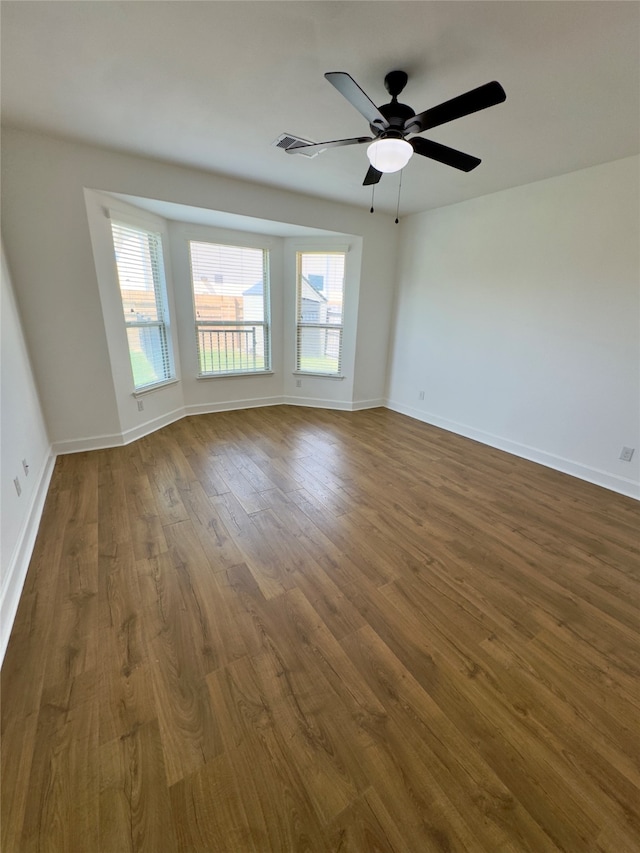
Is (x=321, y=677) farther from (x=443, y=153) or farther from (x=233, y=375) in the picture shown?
(x=233, y=375)

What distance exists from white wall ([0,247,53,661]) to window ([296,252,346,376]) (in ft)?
10.3

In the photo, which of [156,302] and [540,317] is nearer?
[540,317]

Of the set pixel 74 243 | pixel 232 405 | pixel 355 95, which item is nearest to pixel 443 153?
pixel 355 95

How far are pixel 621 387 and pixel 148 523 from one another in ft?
13.2

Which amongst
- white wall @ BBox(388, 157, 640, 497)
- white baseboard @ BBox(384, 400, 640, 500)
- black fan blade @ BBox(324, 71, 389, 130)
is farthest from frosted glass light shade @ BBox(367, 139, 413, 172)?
white baseboard @ BBox(384, 400, 640, 500)

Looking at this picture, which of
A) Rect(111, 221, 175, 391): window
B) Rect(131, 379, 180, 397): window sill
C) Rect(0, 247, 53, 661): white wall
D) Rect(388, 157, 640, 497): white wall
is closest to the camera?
Rect(0, 247, 53, 661): white wall

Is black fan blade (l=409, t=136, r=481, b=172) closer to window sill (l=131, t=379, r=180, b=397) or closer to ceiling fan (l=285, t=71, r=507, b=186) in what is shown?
ceiling fan (l=285, t=71, r=507, b=186)

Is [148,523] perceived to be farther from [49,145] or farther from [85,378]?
[49,145]

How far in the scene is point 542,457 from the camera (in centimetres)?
346

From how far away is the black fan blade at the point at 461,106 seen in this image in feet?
4.74

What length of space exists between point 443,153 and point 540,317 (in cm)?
207

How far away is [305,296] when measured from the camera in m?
4.73

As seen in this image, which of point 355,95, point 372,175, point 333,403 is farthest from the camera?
point 333,403

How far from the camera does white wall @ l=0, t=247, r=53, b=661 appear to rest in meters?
1.68
